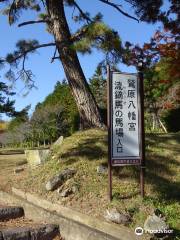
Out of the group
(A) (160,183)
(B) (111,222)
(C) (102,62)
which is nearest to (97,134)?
(C) (102,62)

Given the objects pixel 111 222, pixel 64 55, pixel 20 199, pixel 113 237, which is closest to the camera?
pixel 113 237

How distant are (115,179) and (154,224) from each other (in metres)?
1.58

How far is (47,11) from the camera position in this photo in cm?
941

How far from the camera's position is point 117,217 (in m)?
5.09

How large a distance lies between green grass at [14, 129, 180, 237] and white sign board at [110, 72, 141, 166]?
0.52m

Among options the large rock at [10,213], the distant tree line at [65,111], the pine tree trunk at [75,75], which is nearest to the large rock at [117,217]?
the large rock at [10,213]

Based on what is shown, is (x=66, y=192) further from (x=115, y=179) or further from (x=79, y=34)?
(x=79, y=34)

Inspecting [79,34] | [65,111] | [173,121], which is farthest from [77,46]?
[65,111]

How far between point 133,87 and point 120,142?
0.80 m

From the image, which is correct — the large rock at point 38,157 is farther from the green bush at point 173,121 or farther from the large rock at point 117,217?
the green bush at point 173,121

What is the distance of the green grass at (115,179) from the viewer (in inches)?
215

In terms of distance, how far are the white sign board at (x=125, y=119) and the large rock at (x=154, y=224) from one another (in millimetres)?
1018

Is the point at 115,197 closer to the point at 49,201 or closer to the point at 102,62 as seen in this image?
the point at 49,201

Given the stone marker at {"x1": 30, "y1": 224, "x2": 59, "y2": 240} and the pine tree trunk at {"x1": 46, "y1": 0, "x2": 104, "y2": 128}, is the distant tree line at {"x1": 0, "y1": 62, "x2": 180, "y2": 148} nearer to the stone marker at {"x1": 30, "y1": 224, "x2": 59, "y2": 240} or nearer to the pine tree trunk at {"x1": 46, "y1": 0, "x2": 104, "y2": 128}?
the pine tree trunk at {"x1": 46, "y1": 0, "x2": 104, "y2": 128}
